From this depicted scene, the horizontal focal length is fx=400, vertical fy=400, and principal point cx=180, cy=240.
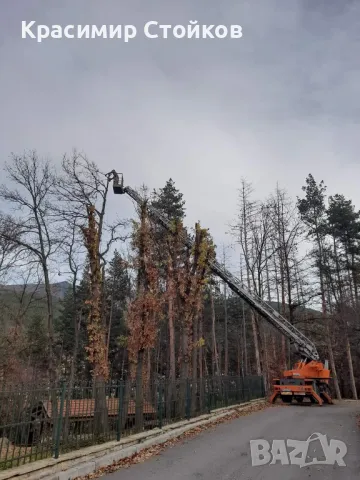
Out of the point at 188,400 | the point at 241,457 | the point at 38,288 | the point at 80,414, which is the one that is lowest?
the point at 241,457

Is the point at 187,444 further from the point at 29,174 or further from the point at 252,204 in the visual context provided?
the point at 252,204

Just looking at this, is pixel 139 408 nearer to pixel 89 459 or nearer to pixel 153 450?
pixel 153 450

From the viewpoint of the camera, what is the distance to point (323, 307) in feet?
107

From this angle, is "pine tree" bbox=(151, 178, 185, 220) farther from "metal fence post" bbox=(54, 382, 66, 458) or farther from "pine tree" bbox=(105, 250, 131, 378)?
"metal fence post" bbox=(54, 382, 66, 458)

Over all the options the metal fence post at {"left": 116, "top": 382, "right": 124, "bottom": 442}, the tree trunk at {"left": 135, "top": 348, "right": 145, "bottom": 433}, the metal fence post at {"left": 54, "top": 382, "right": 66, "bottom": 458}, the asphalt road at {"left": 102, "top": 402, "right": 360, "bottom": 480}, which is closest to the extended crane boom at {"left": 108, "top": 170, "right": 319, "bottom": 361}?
the asphalt road at {"left": 102, "top": 402, "right": 360, "bottom": 480}

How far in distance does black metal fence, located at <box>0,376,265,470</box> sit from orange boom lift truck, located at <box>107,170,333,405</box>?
9.08m

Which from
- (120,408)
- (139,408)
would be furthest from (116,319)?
(120,408)

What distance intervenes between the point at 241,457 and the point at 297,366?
57.4ft

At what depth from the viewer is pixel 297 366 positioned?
25031 millimetres

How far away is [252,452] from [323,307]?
25265 millimetres

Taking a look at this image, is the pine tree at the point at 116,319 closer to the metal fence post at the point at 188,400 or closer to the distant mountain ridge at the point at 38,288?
the distant mountain ridge at the point at 38,288

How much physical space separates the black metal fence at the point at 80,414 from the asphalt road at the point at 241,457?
57.9 inches

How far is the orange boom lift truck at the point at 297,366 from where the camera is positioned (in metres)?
22.8

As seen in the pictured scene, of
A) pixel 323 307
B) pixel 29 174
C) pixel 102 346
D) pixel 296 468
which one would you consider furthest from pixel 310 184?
pixel 296 468
